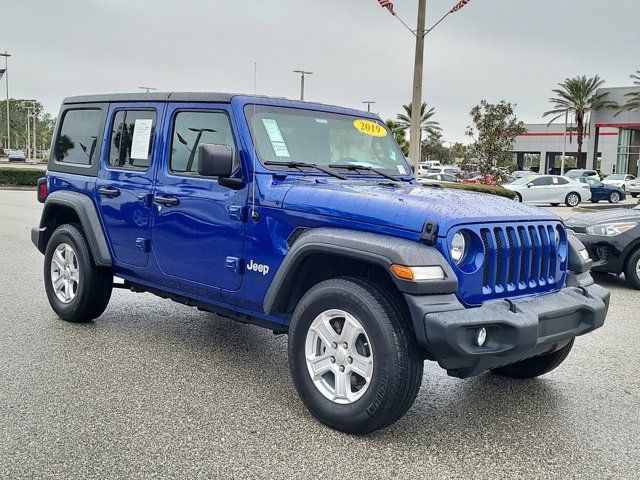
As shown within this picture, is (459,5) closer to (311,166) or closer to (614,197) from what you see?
(311,166)

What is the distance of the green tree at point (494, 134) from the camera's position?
28672 millimetres

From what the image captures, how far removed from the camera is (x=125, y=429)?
12.8 ft

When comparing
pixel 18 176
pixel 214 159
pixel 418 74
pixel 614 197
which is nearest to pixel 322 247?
pixel 214 159

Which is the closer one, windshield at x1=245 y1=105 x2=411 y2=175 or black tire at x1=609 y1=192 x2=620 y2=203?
windshield at x1=245 y1=105 x2=411 y2=175

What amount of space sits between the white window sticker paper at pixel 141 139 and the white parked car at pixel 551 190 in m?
23.6

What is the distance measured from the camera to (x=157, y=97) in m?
5.41

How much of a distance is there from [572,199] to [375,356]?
26.6 m

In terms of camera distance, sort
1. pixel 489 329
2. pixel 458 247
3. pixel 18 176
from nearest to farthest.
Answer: pixel 489 329 → pixel 458 247 → pixel 18 176

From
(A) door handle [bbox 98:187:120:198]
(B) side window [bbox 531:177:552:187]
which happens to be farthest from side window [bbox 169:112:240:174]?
(B) side window [bbox 531:177:552:187]

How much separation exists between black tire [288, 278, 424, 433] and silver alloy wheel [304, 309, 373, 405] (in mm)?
37

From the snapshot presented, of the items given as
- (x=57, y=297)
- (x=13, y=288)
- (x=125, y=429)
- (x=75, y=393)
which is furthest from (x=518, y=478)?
(x=13, y=288)

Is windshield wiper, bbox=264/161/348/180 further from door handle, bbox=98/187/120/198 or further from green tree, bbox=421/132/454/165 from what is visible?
green tree, bbox=421/132/454/165

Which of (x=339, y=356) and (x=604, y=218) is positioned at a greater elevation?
(x=604, y=218)

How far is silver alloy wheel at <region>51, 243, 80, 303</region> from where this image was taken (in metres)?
6.18
